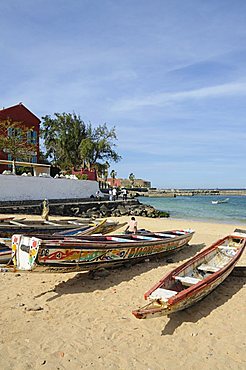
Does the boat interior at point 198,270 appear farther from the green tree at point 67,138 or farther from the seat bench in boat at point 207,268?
the green tree at point 67,138

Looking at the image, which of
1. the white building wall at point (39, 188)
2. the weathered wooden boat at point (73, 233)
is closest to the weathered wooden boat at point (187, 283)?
the weathered wooden boat at point (73, 233)

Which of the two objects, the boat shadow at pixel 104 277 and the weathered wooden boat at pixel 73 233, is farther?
the weathered wooden boat at pixel 73 233

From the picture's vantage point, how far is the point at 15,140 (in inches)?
1127

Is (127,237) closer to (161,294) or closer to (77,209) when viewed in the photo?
(161,294)

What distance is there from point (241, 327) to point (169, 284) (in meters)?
1.47

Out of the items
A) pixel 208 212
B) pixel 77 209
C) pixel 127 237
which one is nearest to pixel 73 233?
pixel 127 237

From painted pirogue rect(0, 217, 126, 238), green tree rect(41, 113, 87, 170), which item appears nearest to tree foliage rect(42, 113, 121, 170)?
green tree rect(41, 113, 87, 170)

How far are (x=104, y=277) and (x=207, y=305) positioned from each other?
9.05 ft

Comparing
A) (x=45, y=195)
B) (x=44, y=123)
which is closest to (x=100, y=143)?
(x=44, y=123)

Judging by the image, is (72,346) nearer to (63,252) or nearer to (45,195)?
(63,252)

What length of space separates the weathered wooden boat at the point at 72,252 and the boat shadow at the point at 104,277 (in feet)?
1.10

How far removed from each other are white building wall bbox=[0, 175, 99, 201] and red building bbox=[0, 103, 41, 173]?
6.49m

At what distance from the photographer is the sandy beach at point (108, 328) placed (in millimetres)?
4652

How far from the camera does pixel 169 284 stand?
629 centimetres
